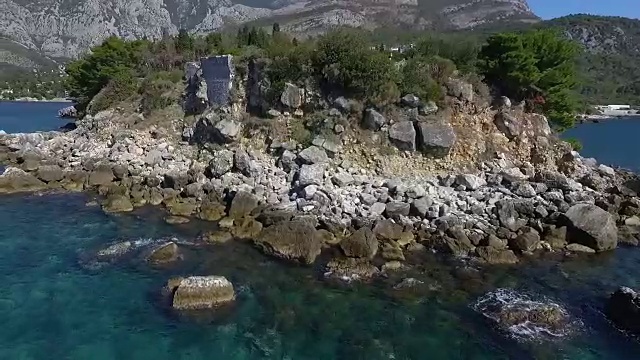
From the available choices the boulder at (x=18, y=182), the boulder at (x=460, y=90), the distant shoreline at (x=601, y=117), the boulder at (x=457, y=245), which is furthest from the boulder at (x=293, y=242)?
the distant shoreline at (x=601, y=117)

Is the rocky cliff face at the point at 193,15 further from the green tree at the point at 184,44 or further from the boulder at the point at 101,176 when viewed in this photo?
the boulder at the point at 101,176

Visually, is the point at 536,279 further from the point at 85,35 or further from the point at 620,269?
the point at 85,35

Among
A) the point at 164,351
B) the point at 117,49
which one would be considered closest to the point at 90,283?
the point at 164,351

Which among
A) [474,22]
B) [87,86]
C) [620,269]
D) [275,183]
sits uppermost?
[474,22]

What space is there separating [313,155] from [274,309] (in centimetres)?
1282

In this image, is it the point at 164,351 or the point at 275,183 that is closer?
the point at 164,351

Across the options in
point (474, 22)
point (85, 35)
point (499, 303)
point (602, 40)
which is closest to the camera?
point (499, 303)

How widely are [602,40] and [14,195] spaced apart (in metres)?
172

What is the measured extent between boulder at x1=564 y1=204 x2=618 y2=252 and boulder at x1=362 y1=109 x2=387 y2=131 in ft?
36.1

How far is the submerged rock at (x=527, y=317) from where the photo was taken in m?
15.9

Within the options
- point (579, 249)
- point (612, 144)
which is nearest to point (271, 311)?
point (579, 249)

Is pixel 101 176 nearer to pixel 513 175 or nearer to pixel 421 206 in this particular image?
pixel 421 206

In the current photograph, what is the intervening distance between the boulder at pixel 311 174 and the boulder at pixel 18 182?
1628 centimetres

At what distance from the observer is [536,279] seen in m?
19.9
